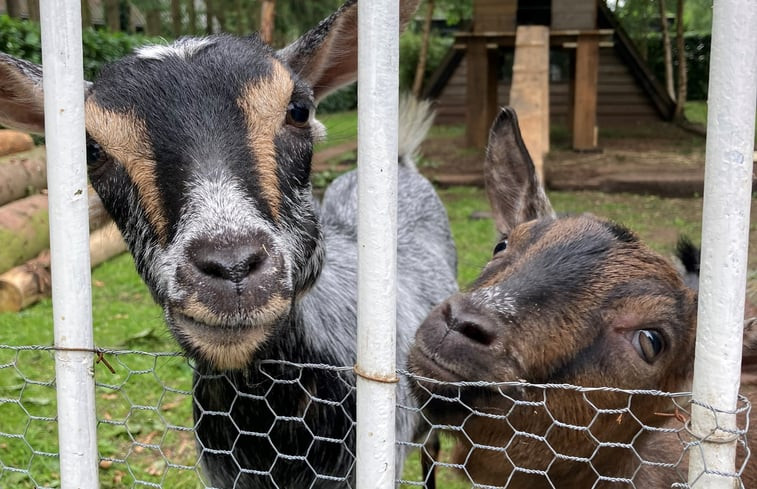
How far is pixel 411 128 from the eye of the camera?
21.6 ft

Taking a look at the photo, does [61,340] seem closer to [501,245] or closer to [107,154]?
[107,154]

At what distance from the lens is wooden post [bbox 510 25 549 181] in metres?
8.93

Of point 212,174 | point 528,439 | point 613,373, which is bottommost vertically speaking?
point 528,439

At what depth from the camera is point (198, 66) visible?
102 inches

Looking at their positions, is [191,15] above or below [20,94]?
above

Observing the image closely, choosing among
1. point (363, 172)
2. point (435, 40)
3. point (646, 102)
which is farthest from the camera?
point (435, 40)

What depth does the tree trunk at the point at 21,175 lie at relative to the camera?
8594 mm

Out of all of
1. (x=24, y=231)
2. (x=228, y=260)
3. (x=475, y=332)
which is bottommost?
(x=24, y=231)

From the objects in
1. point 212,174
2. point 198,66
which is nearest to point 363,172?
point 212,174

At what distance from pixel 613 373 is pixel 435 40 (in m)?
28.9

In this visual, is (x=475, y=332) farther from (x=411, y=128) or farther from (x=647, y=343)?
(x=411, y=128)

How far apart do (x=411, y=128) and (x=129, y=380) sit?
9.85 ft

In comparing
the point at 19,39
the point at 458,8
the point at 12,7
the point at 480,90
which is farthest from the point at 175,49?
the point at 458,8

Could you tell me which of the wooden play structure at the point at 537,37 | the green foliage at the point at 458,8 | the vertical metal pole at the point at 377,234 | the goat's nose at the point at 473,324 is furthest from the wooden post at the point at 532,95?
the green foliage at the point at 458,8
